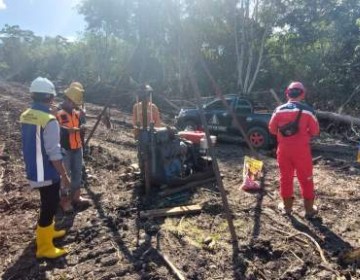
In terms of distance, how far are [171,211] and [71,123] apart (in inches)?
75.6

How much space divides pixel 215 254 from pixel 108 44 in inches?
1246

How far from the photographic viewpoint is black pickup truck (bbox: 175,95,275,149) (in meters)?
11.3

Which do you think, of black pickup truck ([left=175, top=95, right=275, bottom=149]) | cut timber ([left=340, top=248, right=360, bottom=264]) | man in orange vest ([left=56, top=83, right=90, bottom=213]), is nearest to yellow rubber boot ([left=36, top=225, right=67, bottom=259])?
man in orange vest ([left=56, top=83, right=90, bottom=213])

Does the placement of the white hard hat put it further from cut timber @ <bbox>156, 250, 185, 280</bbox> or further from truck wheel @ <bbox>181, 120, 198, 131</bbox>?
truck wheel @ <bbox>181, 120, 198, 131</bbox>

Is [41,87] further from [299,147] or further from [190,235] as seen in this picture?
[299,147]

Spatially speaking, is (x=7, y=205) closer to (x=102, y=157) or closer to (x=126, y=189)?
(x=126, y=189)

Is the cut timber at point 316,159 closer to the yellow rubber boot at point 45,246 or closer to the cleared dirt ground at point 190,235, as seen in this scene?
the cleared dirt ground at point 190,235

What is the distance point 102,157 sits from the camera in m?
9.82

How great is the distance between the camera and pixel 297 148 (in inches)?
226

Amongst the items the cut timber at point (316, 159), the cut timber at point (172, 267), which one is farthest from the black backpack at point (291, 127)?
the cut timber at point (316, 159)

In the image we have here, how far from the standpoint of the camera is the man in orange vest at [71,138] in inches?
237

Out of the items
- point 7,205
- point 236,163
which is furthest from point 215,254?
point 236,163

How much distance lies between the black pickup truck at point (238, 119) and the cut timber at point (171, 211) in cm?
524

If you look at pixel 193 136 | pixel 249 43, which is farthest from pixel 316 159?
pixel 249 43
